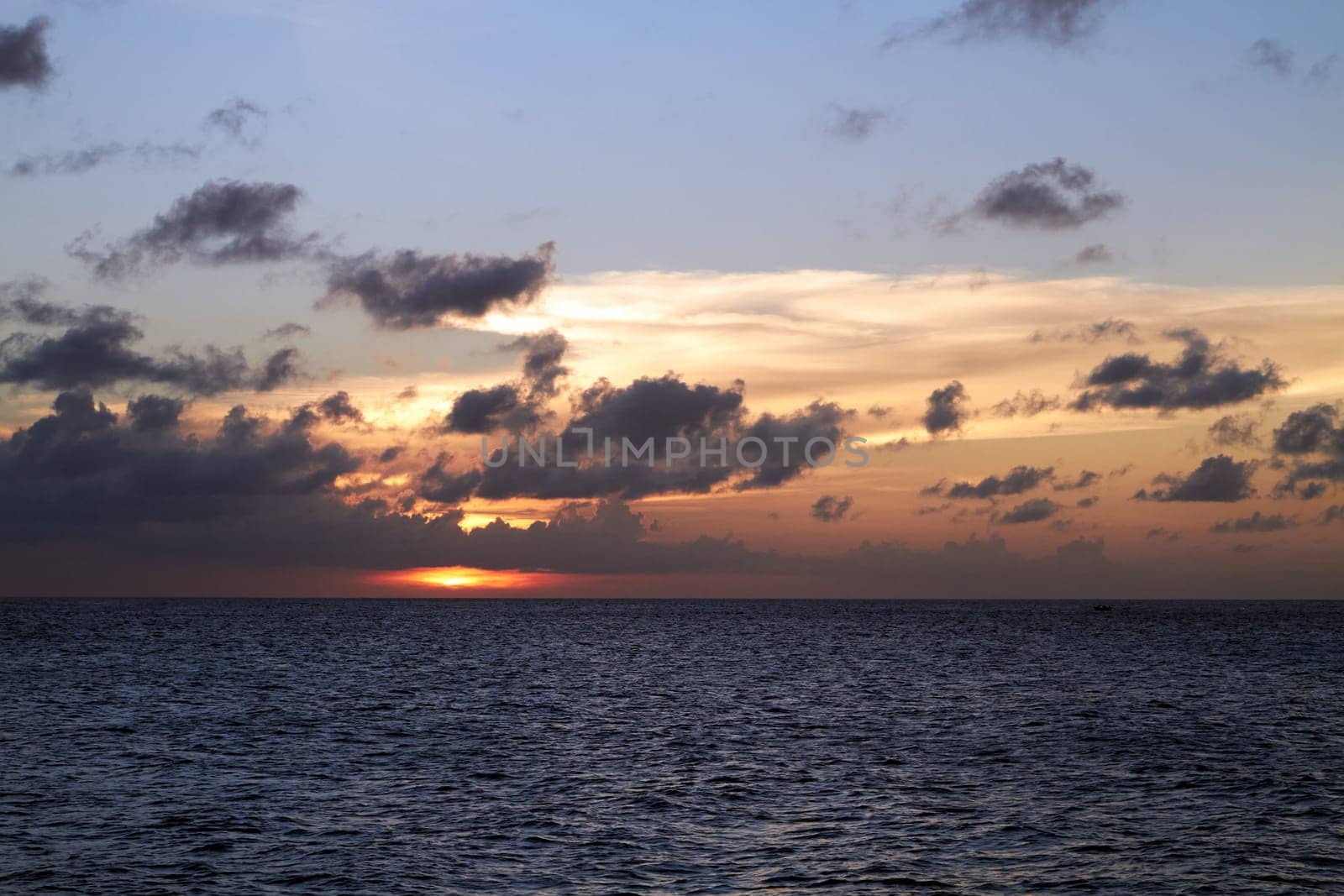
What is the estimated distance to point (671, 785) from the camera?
48031 mm

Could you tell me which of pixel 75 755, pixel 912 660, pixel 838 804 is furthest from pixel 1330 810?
pixel 912 660

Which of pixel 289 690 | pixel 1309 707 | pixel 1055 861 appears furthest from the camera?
pixel 289 690

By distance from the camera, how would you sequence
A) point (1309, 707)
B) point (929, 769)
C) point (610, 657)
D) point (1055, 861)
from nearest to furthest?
point (1055, 861) < point (929, 769) < point (1309, 707) < point (610, 657)

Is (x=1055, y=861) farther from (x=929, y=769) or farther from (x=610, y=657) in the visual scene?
(x=610, y=657)

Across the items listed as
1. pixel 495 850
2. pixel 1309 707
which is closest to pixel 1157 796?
pixel 495 850

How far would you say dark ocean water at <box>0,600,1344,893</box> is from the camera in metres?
34.5

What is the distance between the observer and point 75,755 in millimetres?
55250

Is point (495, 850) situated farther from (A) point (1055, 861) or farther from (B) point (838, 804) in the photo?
(A) point (1055, 861)

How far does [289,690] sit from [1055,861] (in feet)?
232

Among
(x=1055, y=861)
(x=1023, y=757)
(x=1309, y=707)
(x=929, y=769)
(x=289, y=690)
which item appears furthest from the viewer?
(x=289, y=690)

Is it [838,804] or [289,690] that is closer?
[838,804]

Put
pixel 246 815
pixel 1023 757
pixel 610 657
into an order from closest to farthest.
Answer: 1. pixel 246 815
2. pixel 1023 757
3. pixel 610 657

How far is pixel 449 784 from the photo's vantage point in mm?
48500

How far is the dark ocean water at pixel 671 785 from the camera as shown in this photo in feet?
113
